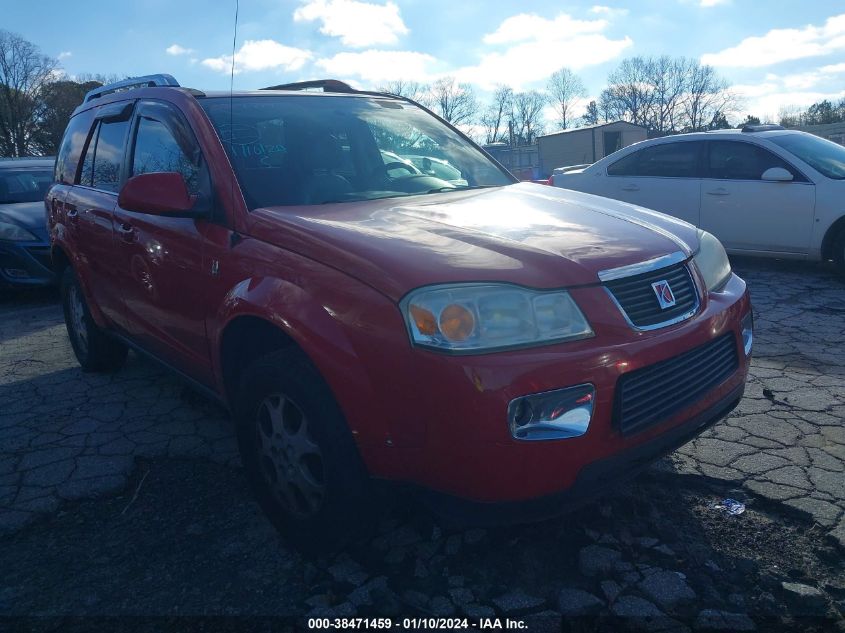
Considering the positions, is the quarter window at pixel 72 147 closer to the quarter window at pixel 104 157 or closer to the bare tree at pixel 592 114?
the quarter window at pixel 104 157

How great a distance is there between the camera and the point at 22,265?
778cm

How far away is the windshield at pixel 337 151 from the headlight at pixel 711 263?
1.15 metres

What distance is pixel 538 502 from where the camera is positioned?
2.07 metres

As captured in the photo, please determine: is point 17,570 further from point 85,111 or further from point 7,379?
point 85,111

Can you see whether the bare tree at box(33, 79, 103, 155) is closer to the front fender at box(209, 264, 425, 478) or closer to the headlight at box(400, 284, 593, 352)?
the front fender at box(209, 264, 425, 478)

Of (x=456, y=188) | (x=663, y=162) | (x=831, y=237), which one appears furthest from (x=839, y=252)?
(x=456, y=188)

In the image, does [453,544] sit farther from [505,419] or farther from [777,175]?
[777,175]

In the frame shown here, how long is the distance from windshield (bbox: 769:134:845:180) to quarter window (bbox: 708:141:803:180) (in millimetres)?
172

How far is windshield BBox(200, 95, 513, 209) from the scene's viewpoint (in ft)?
9.76

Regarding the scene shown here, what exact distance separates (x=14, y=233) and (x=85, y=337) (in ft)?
13.0

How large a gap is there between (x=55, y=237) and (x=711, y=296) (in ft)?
14.3

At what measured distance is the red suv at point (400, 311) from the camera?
6.68 ft

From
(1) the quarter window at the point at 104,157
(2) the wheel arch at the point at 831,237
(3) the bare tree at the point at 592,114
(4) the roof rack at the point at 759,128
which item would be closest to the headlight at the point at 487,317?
(1) the quarter window at the point at 104,157

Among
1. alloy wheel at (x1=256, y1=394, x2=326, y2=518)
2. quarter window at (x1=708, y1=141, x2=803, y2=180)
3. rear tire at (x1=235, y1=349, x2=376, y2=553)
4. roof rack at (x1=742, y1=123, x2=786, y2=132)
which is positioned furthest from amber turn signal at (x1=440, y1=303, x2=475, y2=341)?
roof rack at (x1=742, y1=123, x2=786, y2=132)
